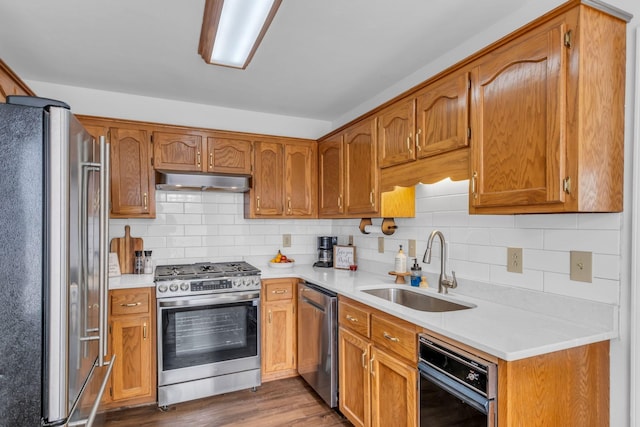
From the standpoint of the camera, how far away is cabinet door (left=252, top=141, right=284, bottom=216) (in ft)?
11.2

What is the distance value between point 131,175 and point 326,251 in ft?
6.21

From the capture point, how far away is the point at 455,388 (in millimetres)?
1530

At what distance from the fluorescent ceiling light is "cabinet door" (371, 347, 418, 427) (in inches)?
72.7

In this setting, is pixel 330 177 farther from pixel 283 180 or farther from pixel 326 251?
pixel 326 251

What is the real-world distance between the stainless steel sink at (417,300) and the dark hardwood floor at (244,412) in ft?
3.04

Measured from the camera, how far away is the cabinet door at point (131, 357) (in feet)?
8.65

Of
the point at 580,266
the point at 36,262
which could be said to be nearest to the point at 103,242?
the point at 36,262

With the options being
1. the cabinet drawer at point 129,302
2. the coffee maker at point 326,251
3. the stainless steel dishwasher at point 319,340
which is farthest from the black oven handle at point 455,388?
the cabinet drawer at point 129,302

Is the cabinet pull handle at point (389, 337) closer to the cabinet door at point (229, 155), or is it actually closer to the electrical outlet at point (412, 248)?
the electrical outlet at point (412, 248)

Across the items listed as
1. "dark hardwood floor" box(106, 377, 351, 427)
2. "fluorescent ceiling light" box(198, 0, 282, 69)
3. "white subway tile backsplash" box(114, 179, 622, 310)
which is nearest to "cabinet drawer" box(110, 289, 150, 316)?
"white subway tile backsplash" box(114, 179, 622, 310)

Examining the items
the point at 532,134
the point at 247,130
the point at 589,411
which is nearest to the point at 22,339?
the point at 532,134

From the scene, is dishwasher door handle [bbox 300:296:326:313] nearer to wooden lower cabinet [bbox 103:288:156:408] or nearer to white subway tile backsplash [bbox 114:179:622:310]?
white subway tile backsplash [bbox 114:179:622:310]

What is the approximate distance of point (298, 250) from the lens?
385 cm

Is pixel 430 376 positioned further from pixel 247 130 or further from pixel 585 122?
pixel 247 130
